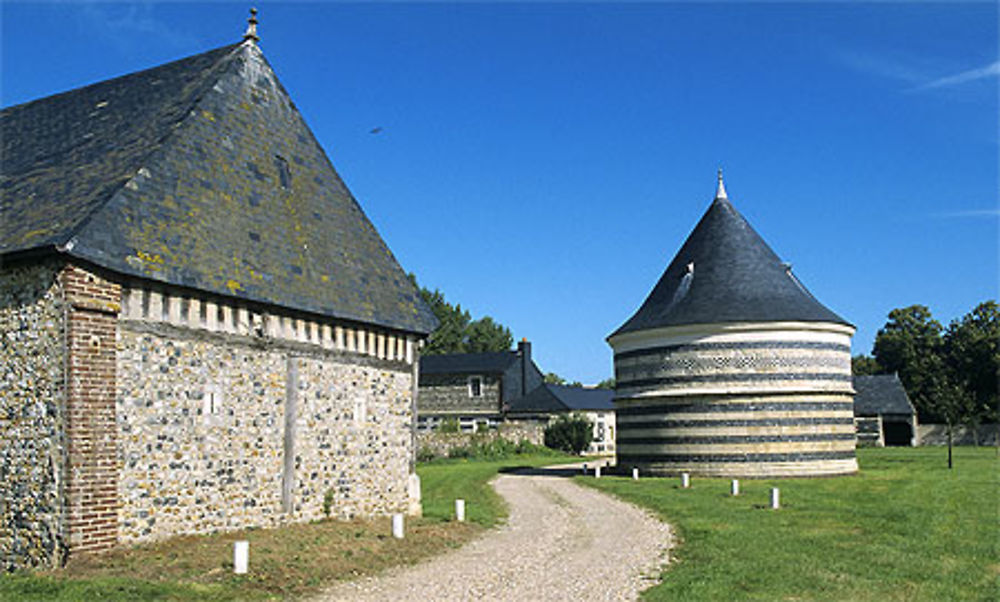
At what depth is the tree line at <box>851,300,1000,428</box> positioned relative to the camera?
6476cm

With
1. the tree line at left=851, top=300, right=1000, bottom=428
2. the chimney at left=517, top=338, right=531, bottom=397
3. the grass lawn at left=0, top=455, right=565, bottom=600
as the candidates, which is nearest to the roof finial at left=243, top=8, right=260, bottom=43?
the grass lawn at left=0, top=455, right=565, bottom=600

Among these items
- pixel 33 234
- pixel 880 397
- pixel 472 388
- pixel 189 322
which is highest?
pixel 33 234

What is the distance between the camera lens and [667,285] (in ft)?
97.0

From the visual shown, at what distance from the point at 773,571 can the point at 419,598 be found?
15.4ft

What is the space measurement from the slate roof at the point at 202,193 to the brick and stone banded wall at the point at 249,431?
0.98m

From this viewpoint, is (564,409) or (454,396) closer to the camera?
(564,409)

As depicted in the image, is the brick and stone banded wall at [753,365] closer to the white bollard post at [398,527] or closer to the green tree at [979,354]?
the white bollard post at [398,527]

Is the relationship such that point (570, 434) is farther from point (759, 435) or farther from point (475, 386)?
point (759, 435)

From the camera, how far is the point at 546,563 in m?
12.9

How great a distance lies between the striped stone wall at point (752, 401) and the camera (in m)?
26.2

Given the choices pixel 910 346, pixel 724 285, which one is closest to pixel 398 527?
pixel 724 285

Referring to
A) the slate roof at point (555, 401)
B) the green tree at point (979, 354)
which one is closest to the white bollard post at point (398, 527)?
the slate roof at point (555, 401)

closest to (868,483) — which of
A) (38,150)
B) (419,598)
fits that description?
(419,598)

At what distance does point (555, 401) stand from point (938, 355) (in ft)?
124
